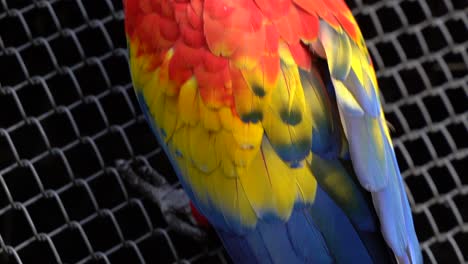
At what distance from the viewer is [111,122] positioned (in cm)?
165

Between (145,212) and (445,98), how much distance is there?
62 centimetres

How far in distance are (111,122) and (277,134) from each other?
0.49 metres

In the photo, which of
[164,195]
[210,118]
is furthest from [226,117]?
[164,195]

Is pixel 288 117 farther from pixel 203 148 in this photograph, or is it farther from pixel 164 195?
pixel 164 195

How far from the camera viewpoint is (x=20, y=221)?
1.67 m

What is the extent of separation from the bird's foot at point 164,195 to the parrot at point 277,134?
0.24 metres

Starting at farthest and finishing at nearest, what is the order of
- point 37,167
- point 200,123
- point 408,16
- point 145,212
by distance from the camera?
1. point 408,16
2. point 37,167
3. point 145,212
4. point 200,123

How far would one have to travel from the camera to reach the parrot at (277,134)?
4.15 feet

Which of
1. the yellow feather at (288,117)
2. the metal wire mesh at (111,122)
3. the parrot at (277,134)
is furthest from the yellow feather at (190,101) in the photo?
the metal wire mesh at (111,122)

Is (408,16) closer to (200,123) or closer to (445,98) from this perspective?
(445,98)

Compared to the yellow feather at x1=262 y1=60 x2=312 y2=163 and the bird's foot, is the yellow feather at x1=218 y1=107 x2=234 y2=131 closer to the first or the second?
the yellow feather at x1=262 y1=60 x2=312 y2=163

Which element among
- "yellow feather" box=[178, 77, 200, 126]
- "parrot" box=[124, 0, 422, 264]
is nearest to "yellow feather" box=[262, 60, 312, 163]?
"parrot" box=[124, 0, 422, 264]

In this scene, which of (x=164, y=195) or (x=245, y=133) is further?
(x=164, y=195)

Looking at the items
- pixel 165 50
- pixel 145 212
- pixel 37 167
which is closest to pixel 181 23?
pixel 165 50
